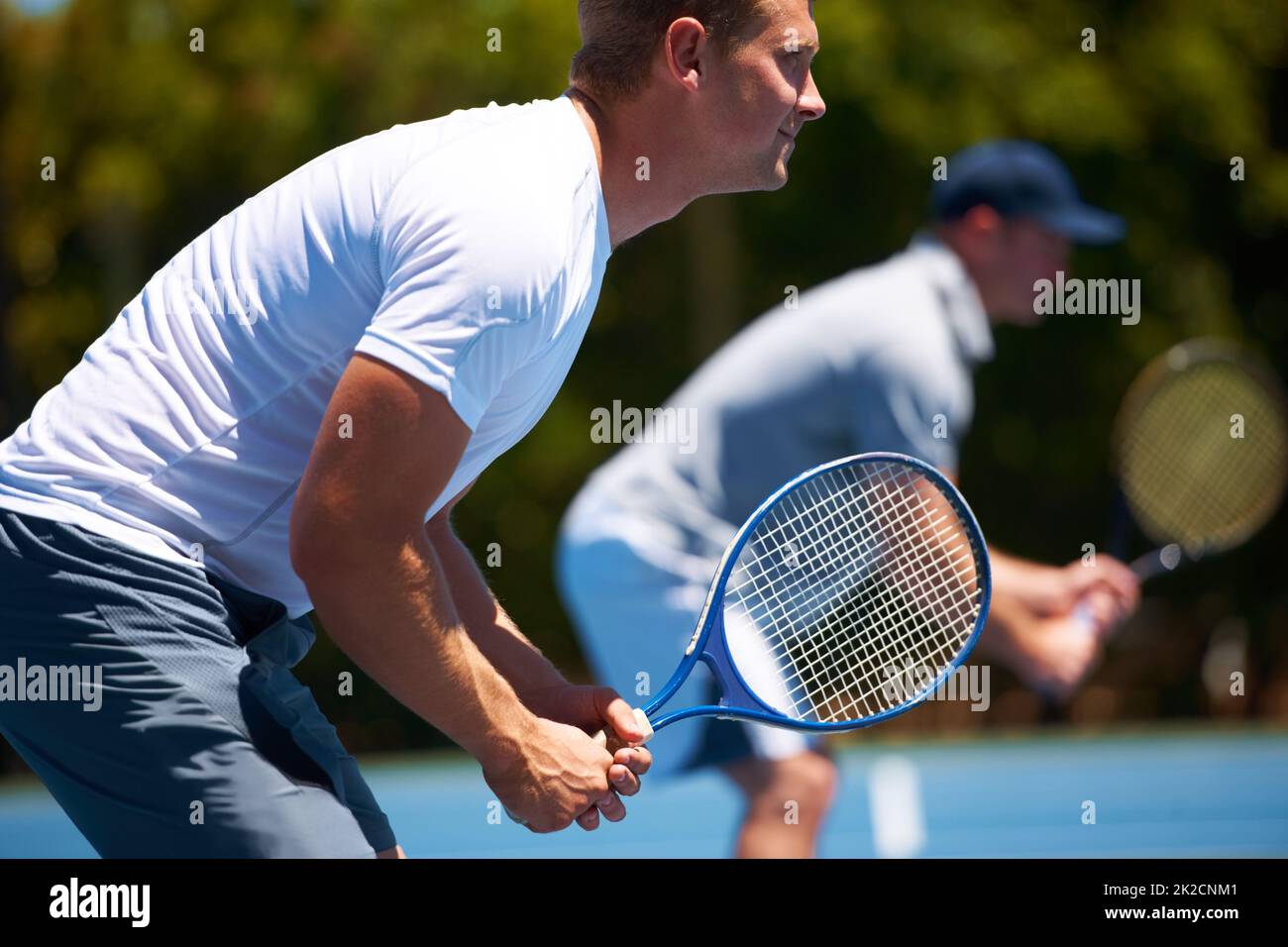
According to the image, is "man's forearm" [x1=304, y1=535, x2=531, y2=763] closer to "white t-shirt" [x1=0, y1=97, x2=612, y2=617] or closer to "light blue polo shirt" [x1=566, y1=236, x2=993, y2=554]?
"white t-shirt" [x1=0, y1=97, x2=612, y2=617]

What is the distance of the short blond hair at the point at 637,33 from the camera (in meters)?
2.20

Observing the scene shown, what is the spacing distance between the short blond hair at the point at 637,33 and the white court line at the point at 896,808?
472cm

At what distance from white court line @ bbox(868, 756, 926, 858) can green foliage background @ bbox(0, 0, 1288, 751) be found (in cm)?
157

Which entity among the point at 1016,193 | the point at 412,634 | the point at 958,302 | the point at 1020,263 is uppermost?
the point at 1016,193

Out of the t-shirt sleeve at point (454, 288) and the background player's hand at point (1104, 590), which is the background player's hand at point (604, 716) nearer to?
the t-shirt sleeve at point (454, 288)

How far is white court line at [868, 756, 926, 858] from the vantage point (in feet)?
22.1

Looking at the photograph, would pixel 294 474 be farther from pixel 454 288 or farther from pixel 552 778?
pixel 552 778

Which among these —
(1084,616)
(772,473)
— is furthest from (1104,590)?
(772,473)

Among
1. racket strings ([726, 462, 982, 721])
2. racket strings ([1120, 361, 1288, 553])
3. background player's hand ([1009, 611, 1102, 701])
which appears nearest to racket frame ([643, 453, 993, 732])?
racket strings ([726, 462, 982, 721])

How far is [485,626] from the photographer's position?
2461 millimetres

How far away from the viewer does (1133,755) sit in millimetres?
8766

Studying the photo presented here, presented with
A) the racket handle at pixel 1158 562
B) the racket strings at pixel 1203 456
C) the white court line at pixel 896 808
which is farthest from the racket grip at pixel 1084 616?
the white court line at pixel 896 808

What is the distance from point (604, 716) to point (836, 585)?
791 mm
